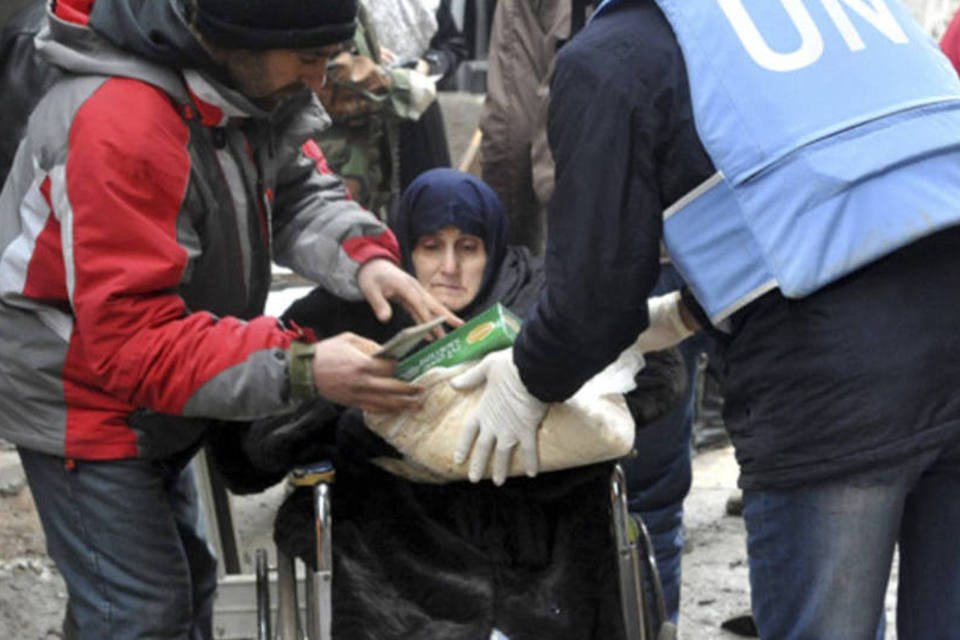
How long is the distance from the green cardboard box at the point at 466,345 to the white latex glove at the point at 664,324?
28 cm

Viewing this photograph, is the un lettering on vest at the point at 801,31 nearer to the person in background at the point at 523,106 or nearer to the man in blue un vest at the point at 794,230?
the man in blue un vest at the point at 794,230

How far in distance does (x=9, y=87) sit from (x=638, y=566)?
1683 millimetres

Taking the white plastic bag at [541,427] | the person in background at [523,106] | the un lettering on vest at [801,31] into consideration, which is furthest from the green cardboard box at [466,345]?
the person in background at [523,106]

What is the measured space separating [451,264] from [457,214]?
0.12 m

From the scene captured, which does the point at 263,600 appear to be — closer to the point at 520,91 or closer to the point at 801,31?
the point at 801,31

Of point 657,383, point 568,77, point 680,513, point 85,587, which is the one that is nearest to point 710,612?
point 680,513

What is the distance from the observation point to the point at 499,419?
291 cm

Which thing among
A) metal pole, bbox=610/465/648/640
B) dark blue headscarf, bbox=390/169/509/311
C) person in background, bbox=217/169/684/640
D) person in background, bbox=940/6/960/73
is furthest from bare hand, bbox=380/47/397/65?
metal pole, bbox=610/465/648/640

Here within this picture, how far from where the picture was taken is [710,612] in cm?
464

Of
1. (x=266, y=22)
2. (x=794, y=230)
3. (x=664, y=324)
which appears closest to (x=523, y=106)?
(x=664, y=324)

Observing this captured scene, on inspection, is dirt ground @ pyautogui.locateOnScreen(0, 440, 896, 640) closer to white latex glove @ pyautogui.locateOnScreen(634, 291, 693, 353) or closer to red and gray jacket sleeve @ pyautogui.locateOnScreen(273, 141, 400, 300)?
red and gray jacket sleeve @ pyautogui.locateOnScreen(273, 141, 400, 300)

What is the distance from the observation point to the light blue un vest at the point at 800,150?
8.02 feet

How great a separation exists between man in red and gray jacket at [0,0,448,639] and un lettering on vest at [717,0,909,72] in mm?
639

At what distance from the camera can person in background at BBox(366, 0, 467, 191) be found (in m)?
5.48
